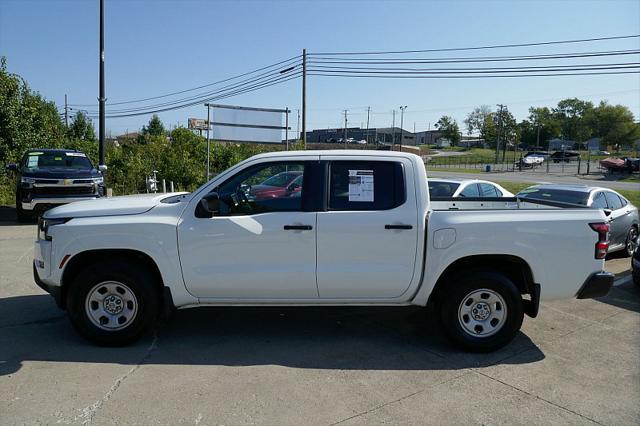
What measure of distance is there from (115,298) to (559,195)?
28.0ft

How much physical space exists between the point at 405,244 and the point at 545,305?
297 cm

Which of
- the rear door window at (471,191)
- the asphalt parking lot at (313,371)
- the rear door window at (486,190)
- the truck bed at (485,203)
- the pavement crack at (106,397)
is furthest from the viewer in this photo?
the rear door window at (486,190)

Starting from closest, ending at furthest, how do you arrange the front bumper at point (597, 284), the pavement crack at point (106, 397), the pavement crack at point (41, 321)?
the pavement crack at point (106, 397) < the front bumper at point (597, 284) < the pavement crack at point (41, 321)

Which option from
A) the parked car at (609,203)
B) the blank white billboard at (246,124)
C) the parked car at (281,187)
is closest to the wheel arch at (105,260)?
the parked car at (281,187)

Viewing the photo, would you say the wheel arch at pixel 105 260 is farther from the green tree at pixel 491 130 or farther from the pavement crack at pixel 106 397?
the green tree at pixel 491 130

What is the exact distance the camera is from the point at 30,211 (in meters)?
12.6

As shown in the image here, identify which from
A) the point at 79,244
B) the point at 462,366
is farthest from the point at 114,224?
the point at 462,366

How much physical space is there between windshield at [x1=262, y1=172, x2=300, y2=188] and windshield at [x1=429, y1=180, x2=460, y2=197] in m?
6.03

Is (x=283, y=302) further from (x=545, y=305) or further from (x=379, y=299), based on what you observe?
(x=545, y=305)

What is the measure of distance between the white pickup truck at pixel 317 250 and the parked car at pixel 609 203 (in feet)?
16.1

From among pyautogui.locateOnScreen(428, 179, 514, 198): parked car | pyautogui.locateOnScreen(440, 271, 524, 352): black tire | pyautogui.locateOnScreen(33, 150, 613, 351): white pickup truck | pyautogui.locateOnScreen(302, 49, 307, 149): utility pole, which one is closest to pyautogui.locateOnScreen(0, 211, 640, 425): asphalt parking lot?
pyautogui.locateOnScreen(440, 271, 524, 352): black tire

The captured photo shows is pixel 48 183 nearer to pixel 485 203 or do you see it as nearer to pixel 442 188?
pixel 442 188

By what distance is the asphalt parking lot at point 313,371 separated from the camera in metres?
3.73

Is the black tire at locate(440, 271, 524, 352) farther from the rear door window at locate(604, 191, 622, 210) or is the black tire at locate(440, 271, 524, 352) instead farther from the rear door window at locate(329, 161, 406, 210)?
the rear door window at locate(604, 191, 622, 210)
